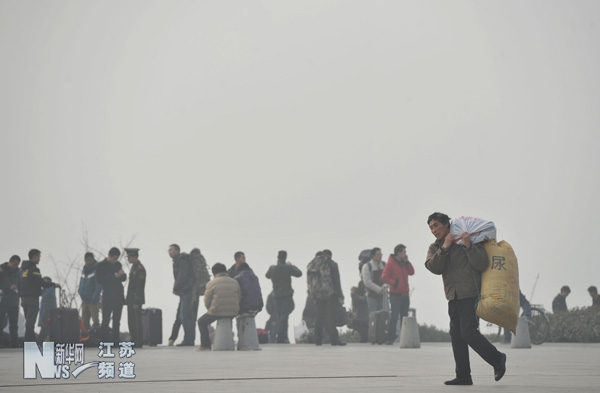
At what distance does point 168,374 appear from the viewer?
37.9ft

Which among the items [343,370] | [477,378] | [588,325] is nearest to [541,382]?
[477,378]

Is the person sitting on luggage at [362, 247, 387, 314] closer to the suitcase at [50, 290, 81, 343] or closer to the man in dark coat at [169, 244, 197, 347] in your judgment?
the man in dark coat at [169, 244, 197, 347]

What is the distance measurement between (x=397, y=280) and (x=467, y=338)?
1304 centimetres

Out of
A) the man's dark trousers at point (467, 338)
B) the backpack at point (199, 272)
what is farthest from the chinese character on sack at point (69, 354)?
the man's dark trousers at point (467, 338)

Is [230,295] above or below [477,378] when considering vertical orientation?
above

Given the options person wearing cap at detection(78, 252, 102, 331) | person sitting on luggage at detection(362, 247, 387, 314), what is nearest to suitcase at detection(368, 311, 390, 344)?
person sitting on luggage at detection(362, 247, 387, 314)

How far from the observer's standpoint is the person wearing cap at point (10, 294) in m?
21.6

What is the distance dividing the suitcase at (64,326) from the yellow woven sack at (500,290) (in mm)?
12131

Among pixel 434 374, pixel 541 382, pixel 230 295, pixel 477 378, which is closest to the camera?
pixel 541 382

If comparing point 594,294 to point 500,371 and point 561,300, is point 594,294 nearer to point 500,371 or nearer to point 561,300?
point 561,300

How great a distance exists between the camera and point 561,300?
30.1 m

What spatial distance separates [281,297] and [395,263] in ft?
9.54

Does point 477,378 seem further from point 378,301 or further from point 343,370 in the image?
point 378,301

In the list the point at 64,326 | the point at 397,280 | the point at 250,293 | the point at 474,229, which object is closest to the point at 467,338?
the point at 474,229
